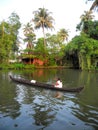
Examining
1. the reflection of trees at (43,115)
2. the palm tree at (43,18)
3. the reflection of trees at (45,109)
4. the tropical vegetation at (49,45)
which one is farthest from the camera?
the palm tree at (43,18)

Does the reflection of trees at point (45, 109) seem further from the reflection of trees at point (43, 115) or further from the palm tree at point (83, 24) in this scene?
the palm tree at point (83, 24)

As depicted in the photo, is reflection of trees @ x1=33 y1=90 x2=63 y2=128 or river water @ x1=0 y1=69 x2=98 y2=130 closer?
river water @ x1=0 y1=69 x2=98 y2=130

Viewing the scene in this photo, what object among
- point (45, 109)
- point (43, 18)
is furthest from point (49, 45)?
point (45, 109)

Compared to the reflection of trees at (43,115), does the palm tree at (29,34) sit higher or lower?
higher

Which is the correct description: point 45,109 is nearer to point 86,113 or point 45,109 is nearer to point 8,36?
point 86,113

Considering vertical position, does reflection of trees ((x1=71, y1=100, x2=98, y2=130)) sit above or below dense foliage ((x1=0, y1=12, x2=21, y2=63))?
below

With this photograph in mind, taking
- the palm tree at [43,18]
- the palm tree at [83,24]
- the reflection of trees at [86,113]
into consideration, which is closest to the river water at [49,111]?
the reflection of trees at [86,113]

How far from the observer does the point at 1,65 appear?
54.3m

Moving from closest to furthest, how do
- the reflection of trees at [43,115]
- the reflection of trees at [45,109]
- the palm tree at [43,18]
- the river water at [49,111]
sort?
the river water at [49,111]
the reflection of trees at [43,115]
the reflection of trees at [45,109]
the palm tree at [43,18]

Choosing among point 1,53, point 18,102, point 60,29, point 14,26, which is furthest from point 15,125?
point 60,29

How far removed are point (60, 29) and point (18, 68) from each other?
33.7 meters

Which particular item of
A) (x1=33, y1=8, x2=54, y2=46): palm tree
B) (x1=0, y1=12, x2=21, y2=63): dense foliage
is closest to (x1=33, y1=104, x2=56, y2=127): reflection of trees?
(x1=0, y1=12, x2=21, y2=63): dense foliage

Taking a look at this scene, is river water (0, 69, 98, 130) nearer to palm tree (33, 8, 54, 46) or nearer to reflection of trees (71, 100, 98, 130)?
reflection of trees (71, 100, 98, 130)

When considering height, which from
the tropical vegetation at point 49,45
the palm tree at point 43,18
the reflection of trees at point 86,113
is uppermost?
the palm tree at point 43,18
